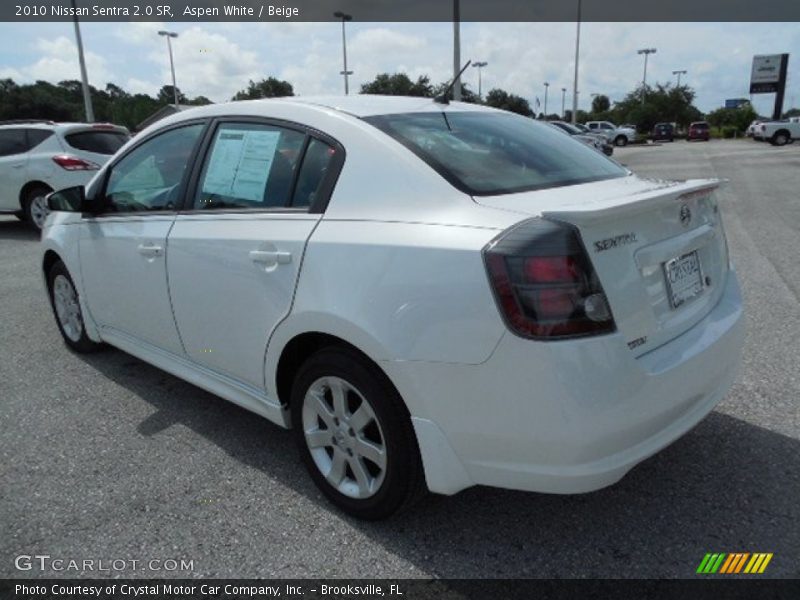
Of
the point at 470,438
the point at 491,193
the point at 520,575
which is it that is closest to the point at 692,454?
the point at 520,575

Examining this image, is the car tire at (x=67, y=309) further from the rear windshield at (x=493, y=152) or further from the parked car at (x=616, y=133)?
the parked car at (x=616, y=133)

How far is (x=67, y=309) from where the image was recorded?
14.7ft

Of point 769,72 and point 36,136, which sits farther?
point 769,72

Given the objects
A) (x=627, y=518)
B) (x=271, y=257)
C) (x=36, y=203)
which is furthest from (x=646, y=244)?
(x=36, y=203)

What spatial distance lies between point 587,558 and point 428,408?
0.83 meters

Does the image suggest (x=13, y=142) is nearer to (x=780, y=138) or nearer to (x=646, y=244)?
(x=646, y=244)

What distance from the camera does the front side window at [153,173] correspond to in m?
3.21

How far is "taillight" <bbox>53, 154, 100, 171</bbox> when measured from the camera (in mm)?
9711

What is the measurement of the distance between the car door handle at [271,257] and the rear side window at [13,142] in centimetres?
932

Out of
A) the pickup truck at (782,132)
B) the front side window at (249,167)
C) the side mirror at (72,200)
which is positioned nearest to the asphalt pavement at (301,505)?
the side mirror at (72,200)

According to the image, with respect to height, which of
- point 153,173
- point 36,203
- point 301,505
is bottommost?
point 301,505

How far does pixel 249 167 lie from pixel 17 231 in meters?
9.92

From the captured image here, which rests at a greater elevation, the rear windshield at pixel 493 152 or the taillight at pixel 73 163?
the rear windshield at pixel 493 152

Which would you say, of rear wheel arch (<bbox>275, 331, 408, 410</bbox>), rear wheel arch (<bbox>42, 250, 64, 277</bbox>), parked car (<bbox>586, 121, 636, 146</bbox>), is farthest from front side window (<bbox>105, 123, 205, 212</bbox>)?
parked car (<bbox>586, 121, 636, 146</bbox>)
